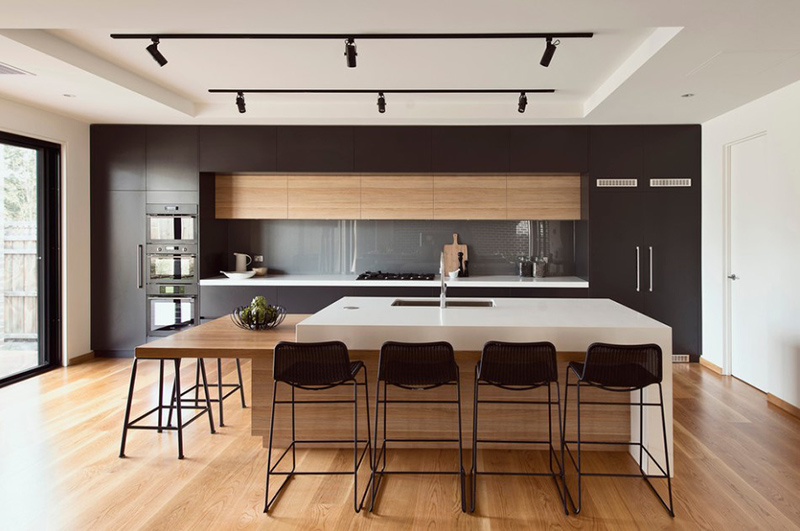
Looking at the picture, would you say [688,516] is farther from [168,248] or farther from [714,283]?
[168,248]

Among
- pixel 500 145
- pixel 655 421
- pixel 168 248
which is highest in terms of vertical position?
pixel 500 145

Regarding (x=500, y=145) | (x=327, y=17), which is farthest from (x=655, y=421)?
(x=500, y=145)

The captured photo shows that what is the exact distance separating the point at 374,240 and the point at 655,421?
4.13m

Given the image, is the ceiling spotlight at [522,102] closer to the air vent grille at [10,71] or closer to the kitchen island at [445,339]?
the kitchen island at [445,339]

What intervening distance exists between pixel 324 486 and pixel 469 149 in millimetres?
3969

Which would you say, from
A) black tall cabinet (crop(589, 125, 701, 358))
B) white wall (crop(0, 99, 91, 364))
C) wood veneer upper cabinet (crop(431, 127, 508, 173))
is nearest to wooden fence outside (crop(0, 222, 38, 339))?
white wall (crop(0, 99, 91, 364))

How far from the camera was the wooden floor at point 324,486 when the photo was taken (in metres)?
2.55

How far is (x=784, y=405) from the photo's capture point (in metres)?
4.15

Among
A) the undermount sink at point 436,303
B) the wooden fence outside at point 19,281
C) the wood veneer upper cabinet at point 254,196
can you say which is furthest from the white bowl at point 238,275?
the undermount sink at point 436,303

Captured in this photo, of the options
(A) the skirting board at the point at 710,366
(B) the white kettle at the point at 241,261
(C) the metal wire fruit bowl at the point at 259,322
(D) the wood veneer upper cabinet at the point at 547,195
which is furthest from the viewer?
(B) the white kettle at the point at 241,261

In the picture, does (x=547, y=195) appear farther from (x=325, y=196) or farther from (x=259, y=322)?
(x=259, y=322)

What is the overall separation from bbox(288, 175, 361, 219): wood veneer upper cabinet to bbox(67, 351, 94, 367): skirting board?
9.16ft

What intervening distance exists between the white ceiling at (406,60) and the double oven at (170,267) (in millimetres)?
1042

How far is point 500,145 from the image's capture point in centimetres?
573
